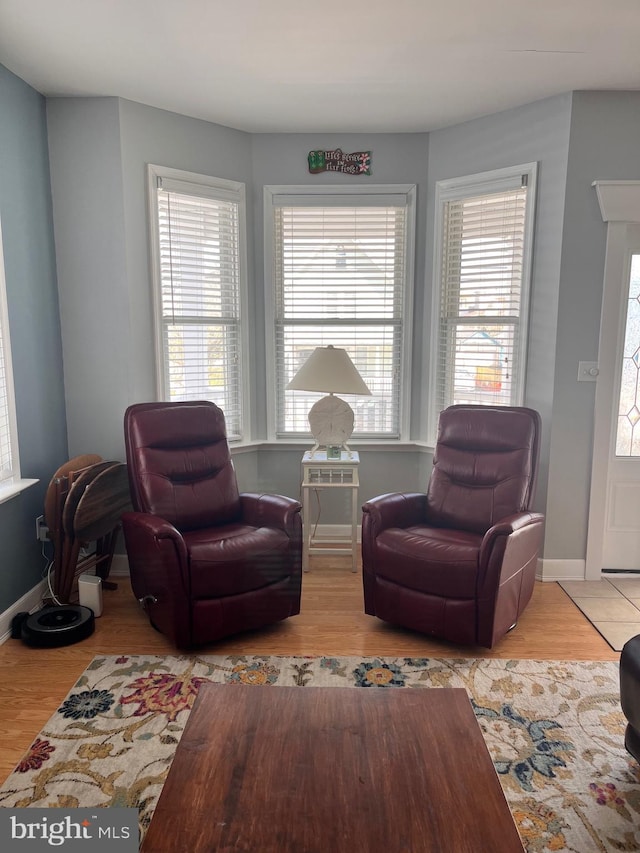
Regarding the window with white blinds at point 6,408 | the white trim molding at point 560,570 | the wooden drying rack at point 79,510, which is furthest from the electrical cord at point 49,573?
the white trim molding at point 560,570

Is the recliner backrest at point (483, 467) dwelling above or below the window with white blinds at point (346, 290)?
below

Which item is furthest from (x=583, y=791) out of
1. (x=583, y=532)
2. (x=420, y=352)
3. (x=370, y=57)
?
(x=370, y=57)

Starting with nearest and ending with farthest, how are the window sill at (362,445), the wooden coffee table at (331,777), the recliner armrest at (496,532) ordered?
the wooden coffee table at (331,777)
the recliner armrest at (496,532)
the window sill at (362,445)

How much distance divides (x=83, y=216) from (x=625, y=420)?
10.9 ft

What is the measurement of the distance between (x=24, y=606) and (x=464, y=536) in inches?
89.1

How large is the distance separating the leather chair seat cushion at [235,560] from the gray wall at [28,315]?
0.87m

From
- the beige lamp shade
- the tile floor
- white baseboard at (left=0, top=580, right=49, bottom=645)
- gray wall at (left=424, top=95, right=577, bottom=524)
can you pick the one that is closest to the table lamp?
the beige lamp shade

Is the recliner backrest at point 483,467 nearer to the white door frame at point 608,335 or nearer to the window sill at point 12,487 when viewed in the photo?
the white door frame at point 608,335

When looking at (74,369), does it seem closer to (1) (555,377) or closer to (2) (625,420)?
(1) (555,377)

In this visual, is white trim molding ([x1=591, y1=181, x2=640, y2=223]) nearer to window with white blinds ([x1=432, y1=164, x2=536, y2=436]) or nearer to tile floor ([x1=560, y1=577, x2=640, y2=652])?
window with white blinds ([x1=432, y1=164, x2=536, y2=436])

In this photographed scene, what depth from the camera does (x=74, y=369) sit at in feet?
11.8

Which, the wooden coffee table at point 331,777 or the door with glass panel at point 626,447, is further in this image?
the door with glass panel at point 626,447

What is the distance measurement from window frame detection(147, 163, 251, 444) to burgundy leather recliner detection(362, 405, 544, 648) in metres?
1.38

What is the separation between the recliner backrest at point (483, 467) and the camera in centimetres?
323
